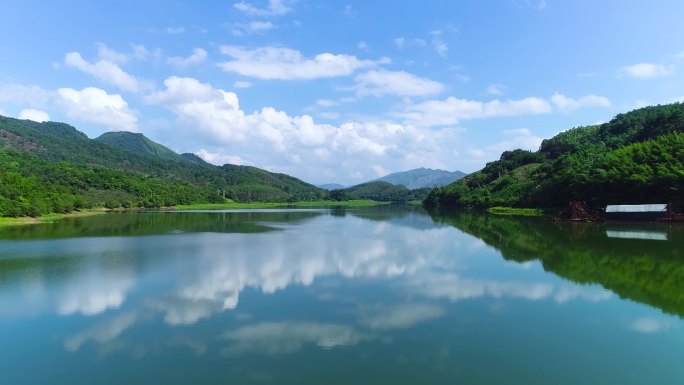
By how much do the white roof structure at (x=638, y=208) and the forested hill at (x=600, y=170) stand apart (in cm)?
205

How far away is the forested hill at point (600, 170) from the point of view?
44375 millimetres

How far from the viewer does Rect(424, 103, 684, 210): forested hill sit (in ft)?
146

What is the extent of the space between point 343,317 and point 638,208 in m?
41.4

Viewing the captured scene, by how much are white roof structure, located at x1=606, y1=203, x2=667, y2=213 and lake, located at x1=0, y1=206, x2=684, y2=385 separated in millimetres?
19196

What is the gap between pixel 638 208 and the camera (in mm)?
42656

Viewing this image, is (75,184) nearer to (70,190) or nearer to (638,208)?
(70,190)

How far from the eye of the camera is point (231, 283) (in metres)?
17.8

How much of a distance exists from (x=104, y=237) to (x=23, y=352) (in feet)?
90.1

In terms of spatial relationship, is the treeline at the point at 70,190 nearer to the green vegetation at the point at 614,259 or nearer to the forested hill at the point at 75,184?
the forested hill at the point at 75,184

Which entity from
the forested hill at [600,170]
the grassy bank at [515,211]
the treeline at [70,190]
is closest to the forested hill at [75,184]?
the treeline at [70,190]

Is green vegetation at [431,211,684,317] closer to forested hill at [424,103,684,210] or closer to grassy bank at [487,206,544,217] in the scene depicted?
forested hill at [424,103,684,210]

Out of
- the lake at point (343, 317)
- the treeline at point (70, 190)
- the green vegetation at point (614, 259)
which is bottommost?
the lake at point (343, 317)

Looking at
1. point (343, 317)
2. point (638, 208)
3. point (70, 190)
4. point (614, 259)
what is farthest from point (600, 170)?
point (70, 190)

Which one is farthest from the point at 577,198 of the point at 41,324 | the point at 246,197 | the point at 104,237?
the point at 246,197
